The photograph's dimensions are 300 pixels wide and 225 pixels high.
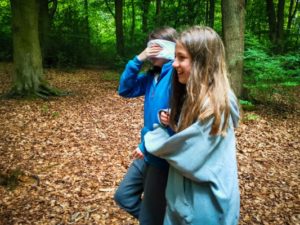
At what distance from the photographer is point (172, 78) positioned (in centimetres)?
204

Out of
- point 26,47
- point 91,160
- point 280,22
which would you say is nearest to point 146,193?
point 91,160

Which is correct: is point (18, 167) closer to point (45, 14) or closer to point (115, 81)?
point (115, 81)

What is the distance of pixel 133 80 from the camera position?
2.72 metres

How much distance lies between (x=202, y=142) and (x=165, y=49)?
2.90ft

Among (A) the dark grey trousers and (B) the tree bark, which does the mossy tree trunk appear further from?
(A) the dark grey trousers

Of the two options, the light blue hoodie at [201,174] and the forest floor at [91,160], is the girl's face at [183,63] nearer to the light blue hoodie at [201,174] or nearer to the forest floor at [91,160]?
the light blue hoodie at [201,174]

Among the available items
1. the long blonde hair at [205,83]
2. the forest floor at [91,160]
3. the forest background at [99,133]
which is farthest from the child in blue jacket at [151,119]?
the forest floor at [91,160]

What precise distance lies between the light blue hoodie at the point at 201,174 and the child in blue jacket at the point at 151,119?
0.37 meters

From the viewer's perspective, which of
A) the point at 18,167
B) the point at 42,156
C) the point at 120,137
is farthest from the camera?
the point at 120,137

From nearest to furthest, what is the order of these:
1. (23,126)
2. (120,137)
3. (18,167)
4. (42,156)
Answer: (18,167) < (42,156) < (120,137) < (23,126)

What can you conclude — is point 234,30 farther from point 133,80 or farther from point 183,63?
point 183,63

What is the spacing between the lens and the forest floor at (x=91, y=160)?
13.4ft

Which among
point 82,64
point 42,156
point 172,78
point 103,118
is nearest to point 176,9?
point 82,64

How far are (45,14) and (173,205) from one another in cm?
1448
